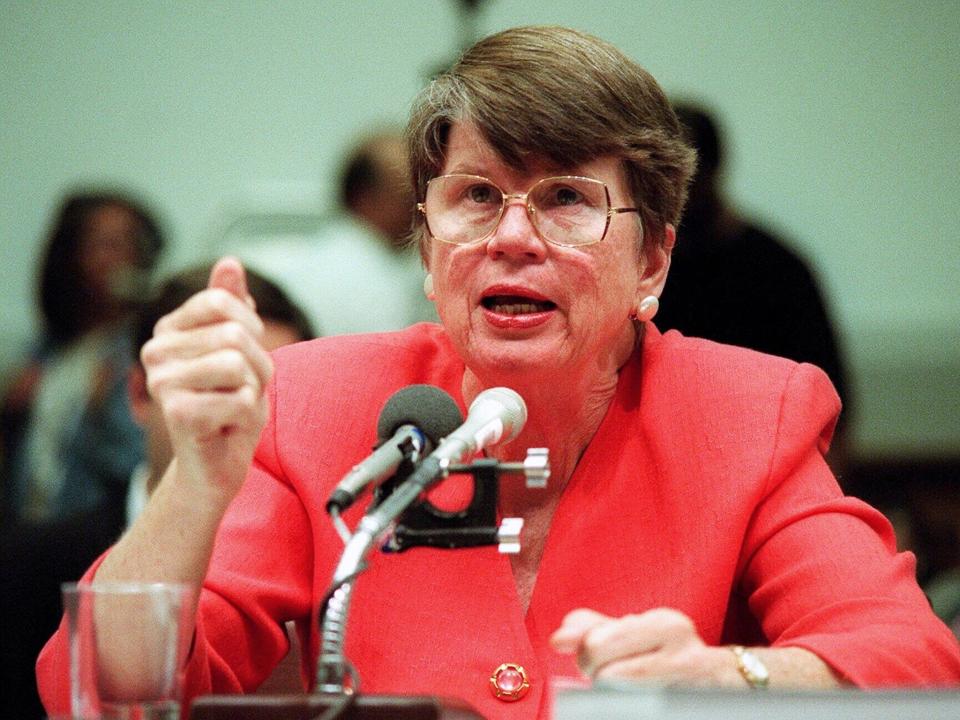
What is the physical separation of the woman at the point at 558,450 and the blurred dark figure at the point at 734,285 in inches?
52.5

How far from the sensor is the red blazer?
186 cm

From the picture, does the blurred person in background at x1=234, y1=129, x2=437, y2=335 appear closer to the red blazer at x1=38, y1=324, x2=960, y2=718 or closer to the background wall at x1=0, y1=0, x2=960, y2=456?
the background wall at x1=0, y1=0, x2=960, y2=456

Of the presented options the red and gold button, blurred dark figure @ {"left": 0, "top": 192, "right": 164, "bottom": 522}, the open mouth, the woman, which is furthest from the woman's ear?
blurred dark figure @ {"left": 0, "top": 192, "right": 164, "bottom": 522}

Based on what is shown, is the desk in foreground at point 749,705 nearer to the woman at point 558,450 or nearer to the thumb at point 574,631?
the thumb at point 574,631

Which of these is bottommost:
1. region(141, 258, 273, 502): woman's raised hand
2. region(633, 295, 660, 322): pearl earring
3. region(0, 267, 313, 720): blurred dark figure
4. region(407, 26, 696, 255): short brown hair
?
region(0, 267, 313, 720): blurred dark figure

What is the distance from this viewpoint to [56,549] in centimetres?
321

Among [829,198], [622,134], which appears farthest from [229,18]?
[622,134]

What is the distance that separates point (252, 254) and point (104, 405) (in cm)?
67

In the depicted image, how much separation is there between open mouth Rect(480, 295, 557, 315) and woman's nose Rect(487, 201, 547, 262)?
6 cm

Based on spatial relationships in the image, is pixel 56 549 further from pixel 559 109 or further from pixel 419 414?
pixel 419 414

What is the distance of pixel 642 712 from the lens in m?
1.20

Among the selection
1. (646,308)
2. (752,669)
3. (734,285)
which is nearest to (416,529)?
(752,669)

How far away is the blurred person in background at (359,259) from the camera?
4.23 m

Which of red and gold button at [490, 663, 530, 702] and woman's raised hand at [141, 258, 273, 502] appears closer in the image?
woman's raised hand at [141, 258, 273, 502]
